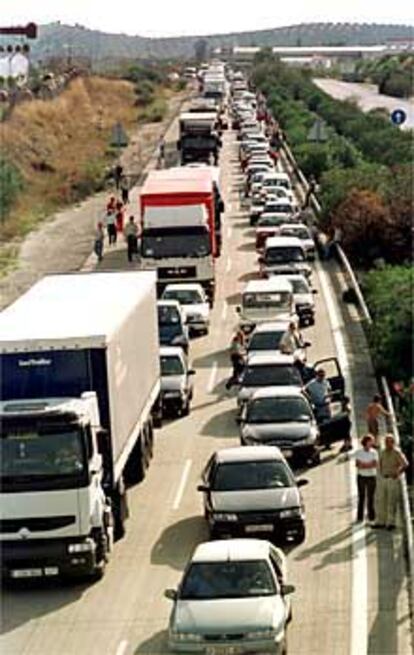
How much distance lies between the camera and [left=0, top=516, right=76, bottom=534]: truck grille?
1953 cm

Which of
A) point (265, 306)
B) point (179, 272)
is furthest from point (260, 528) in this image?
point (179, 272)

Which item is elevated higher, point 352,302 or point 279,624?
point 279,624

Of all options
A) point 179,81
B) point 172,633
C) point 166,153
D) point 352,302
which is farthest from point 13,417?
point 179,81

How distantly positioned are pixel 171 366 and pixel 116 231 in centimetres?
2567

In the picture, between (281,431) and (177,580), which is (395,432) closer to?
(281,431)

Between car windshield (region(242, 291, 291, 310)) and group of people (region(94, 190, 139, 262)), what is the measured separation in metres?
13.7

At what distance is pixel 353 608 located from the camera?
18.8m

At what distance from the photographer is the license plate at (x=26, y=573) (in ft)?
65.1

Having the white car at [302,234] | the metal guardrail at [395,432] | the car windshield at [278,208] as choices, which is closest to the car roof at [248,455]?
the metal guardrail at [395,432]

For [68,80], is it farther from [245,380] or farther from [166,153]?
[245,380]

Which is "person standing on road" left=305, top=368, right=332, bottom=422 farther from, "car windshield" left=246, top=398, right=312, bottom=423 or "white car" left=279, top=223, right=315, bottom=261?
"white car" left=279, top=223, right=315, bottom=261

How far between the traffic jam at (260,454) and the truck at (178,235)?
82 cm

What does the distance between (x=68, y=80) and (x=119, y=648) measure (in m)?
126

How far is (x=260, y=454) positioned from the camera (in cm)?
2205
